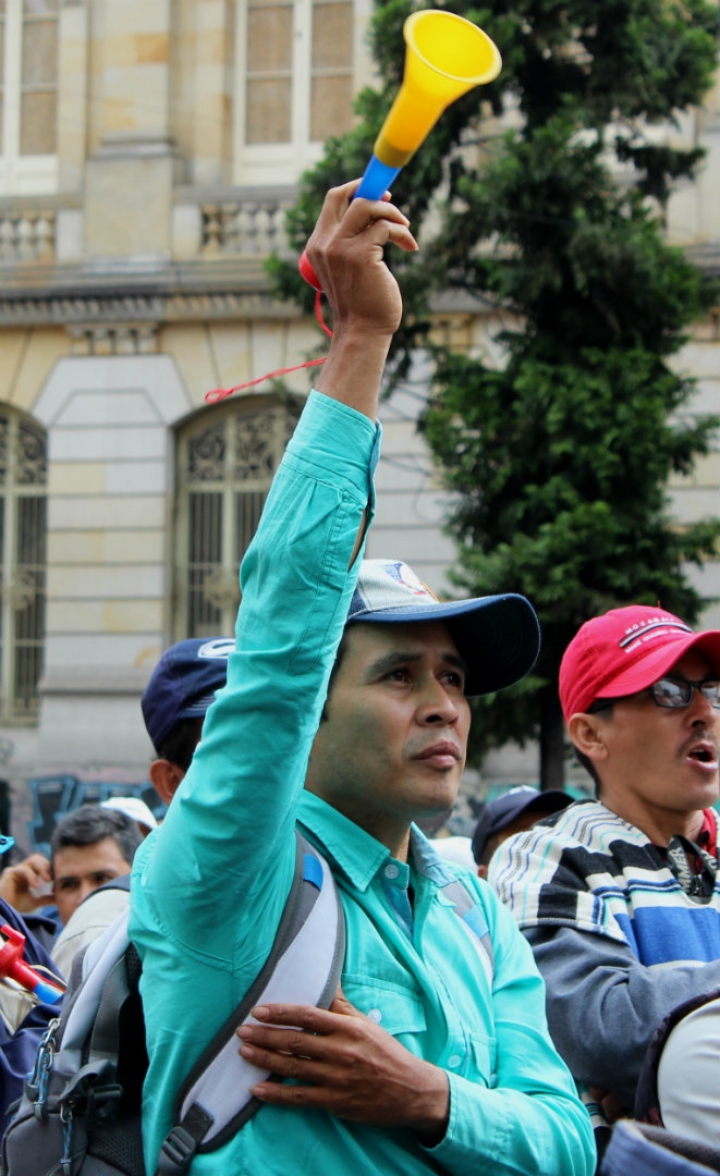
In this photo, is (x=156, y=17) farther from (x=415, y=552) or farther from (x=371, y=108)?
(x=415, y=552)

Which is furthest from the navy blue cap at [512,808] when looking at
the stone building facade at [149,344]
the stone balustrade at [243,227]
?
the stone balustrade at [243,227]

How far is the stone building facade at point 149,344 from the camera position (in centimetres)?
1466

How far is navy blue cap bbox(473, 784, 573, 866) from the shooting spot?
4727 millimetres

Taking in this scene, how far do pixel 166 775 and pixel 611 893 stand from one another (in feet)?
3.35

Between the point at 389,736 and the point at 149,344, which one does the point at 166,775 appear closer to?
the point at 389,736

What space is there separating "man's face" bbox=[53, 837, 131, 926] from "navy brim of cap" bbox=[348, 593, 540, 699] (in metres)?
2.66

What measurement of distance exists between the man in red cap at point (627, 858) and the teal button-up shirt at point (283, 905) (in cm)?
49

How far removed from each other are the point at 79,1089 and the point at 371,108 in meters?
10.2

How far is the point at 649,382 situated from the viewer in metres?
10.5

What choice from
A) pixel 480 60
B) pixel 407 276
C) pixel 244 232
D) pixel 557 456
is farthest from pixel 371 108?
pixel 480 60

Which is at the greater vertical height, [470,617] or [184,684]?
[470,617]

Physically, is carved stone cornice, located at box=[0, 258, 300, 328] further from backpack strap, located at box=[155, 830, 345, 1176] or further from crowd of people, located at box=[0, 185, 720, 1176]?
backpack strap, located at box=[155, 830, 345, 1176]

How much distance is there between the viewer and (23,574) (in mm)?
15711

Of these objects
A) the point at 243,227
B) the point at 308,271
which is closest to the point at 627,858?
the point at 308,271
